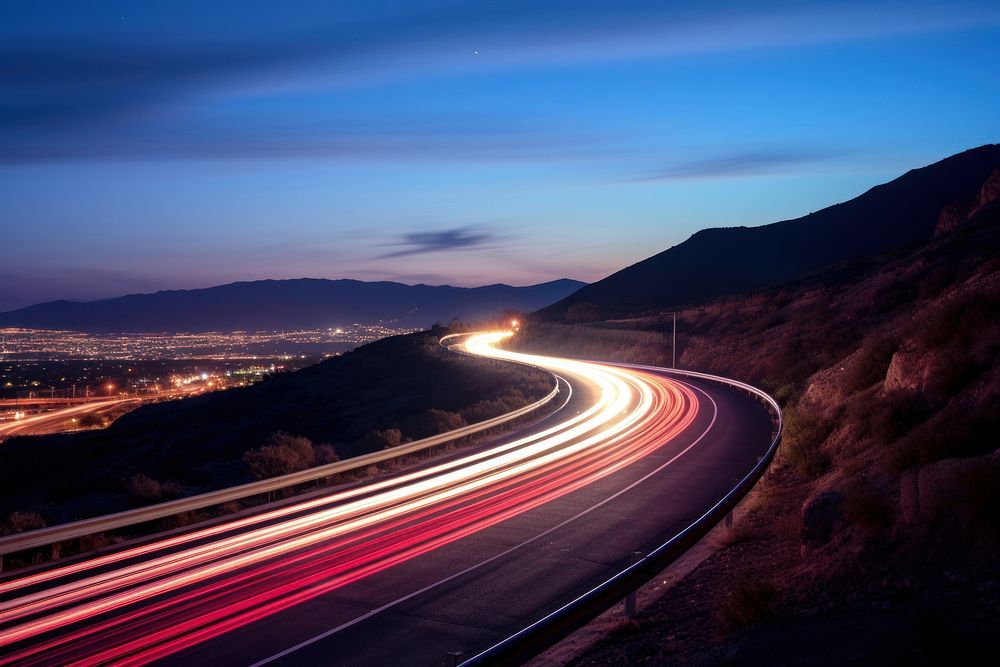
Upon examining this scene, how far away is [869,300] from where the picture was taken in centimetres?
4397

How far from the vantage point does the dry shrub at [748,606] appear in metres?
6.84

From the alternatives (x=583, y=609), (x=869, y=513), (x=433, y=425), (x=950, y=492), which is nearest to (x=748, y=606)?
(x=583, y=609)

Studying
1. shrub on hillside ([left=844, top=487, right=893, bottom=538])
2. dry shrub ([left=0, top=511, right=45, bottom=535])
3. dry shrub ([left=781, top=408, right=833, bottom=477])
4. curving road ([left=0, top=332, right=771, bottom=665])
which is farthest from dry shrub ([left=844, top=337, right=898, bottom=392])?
dry shrub ([left=0, top=511, right=45, bottom=535])

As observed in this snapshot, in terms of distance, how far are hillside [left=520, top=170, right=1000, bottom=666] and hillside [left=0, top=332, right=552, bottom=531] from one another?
1205cm

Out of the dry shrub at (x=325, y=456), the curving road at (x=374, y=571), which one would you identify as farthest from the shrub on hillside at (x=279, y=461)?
the curving road at (x=374, y=571)

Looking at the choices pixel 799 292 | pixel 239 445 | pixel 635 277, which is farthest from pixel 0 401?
pixel 635 277

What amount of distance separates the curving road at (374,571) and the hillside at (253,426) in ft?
19.9

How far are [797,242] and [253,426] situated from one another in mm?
154972

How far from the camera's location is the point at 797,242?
583 ft

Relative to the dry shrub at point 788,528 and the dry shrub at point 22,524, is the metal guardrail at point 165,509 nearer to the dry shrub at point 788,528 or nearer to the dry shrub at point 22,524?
the dry shrub at point 22,524

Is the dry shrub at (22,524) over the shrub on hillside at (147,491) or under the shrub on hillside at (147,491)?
over

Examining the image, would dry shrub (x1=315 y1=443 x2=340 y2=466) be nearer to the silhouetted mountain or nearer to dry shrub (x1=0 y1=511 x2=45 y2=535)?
dry shrub (x1=0 y1=511 x2=45 y2=535)

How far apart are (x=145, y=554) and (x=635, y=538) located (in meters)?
6.95

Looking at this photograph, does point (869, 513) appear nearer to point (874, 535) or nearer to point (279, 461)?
point (874, 535)
